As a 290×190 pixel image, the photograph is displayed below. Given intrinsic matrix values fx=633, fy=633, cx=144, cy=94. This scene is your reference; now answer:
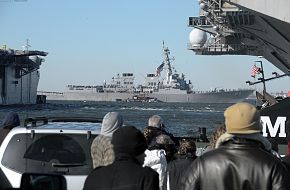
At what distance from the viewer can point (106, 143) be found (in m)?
4.58

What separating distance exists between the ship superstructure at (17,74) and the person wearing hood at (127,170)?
3439 inches

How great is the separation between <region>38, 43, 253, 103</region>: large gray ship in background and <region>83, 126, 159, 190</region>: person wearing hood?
13966 cm

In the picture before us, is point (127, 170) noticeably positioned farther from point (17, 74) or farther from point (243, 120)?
point (17, 74)

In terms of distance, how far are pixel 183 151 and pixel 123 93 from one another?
156 metres

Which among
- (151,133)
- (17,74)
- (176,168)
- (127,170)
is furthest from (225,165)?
(17,74)

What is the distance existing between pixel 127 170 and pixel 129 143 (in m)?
0.16

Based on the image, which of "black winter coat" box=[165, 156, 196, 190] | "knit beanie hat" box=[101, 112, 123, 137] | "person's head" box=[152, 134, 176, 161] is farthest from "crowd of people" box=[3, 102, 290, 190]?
"person's head" box=[152, 134, 176, 161]

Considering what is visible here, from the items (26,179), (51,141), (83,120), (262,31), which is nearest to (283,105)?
(83,120)

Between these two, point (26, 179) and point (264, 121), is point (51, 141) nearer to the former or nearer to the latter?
point (26, 179)

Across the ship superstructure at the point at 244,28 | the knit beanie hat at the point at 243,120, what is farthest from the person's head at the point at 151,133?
the ship superstructure at the point at 244,28

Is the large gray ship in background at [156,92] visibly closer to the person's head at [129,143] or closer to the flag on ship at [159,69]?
the flag on ship at [159,69]

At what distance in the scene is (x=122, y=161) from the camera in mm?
3668

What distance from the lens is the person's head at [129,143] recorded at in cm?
367

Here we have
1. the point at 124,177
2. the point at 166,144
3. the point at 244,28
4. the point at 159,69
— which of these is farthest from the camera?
the point at 159,69
